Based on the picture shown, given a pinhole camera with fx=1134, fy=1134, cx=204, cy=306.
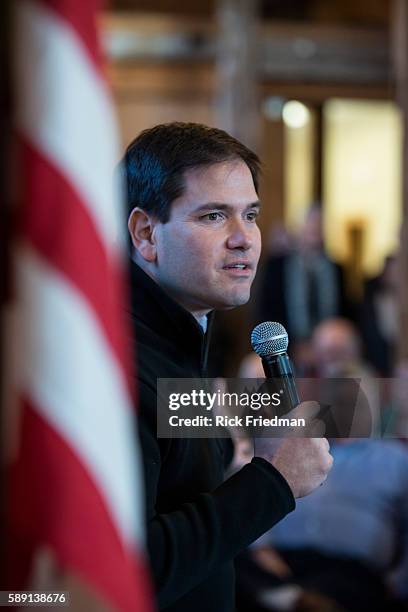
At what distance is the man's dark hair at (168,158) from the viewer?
151 cm

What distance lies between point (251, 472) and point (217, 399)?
0.47 ft

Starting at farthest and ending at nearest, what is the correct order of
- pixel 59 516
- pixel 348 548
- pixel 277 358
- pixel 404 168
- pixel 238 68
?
pixel 238 68 → pixel 404 168 → pixel 348 548 → pixel 277 358 → pixel 59 516

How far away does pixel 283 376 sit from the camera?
1459 millimetres

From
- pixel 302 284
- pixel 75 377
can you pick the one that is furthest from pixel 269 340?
pixel 302 284

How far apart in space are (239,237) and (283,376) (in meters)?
0.19

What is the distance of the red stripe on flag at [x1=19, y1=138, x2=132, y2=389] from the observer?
973mm

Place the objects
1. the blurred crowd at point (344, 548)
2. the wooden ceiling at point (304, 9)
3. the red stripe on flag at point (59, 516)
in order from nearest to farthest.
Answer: the red stripe on flag at point (59, 516)
the blurred crowd at point (344, 548)
the wooden ceiling at point (304, 9)

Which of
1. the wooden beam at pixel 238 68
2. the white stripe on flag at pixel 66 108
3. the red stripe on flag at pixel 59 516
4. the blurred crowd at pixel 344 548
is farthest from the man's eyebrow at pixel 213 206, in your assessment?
the wooden beam at pixel 238 68

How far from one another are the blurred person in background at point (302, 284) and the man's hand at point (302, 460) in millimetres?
5368

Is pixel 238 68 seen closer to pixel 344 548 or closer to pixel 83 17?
pixel 344 548

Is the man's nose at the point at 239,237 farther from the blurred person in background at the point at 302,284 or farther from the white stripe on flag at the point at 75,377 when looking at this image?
the blurred person in background at the point at 302,284

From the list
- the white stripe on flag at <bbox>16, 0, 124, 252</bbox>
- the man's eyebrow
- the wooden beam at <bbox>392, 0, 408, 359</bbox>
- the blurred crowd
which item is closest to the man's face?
the man's eyebrow

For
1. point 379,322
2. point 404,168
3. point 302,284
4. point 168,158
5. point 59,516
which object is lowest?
point 59,516

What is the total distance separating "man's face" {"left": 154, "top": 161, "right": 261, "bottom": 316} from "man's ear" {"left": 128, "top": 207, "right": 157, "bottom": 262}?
25mm
